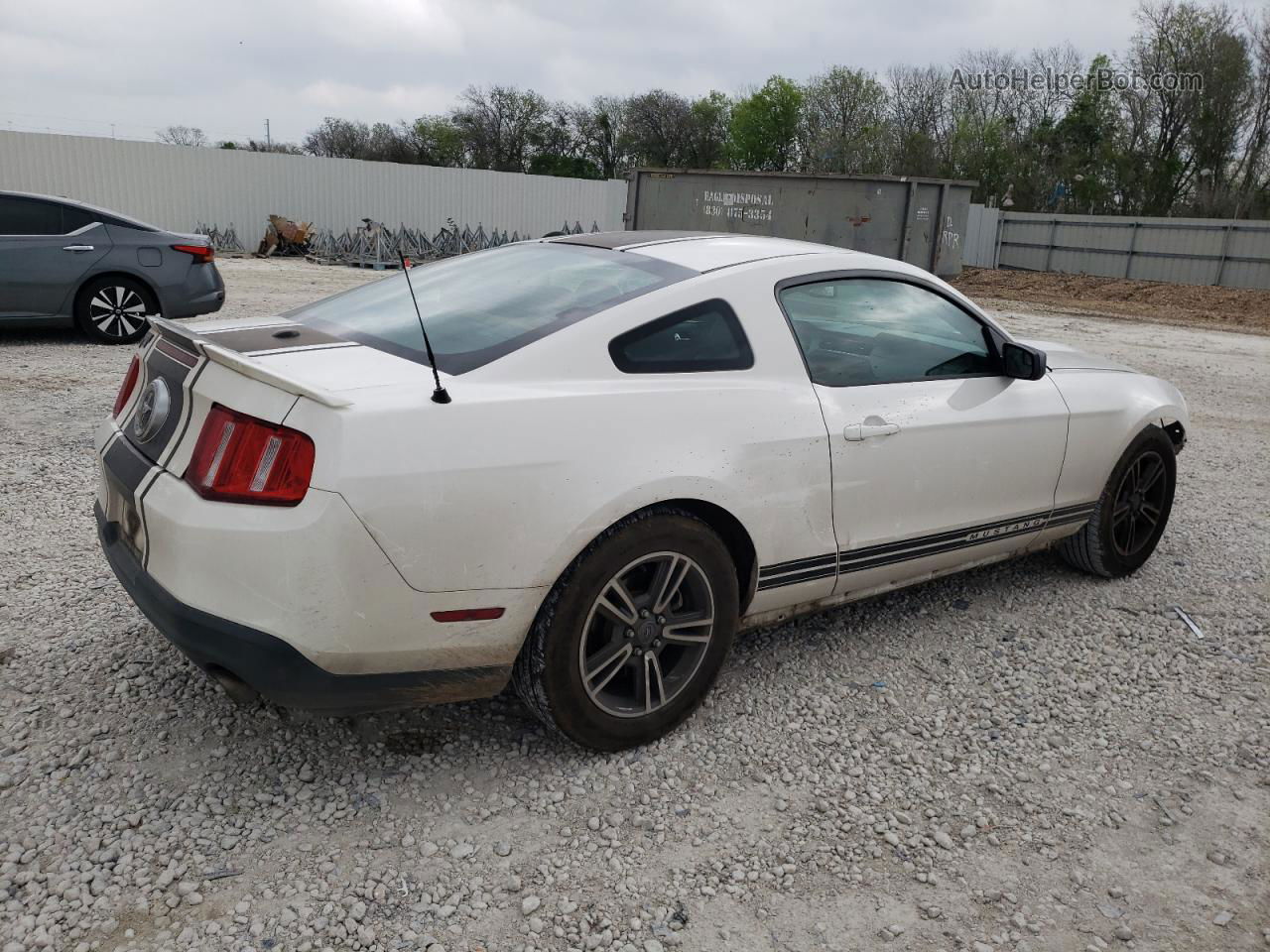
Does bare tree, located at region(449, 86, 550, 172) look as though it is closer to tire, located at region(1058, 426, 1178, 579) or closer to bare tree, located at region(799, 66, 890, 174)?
bare tree, located at region(799, 66, 890, 174)

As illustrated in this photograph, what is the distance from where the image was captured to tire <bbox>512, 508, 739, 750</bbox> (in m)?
2.74

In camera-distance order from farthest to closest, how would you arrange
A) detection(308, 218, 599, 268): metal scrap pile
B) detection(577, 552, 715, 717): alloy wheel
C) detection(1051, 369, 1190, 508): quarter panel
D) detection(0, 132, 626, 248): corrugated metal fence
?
detection(308, 218, 599, 268): metal scrap pile
detection(0, 132, 626, 248): corrugated metal fence
detection(1051, 369, 1190, 508): quarter panel
detection(577, 552, 715, 717): alloy wheel

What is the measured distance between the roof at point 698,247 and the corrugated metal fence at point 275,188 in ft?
81.9

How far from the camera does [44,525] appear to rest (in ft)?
15.2

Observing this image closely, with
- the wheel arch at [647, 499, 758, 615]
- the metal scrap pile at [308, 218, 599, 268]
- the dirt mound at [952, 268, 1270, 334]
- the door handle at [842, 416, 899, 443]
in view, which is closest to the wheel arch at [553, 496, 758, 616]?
the wheel arch at [647, 499, 758, 615]

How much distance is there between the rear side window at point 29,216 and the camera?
8.74 metres

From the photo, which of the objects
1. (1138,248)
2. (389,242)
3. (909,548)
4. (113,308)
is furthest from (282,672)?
(1138,248)

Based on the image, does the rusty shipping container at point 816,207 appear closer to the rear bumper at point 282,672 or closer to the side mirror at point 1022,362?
the side mirror at point 1022,362

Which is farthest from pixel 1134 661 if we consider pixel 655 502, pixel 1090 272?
pixel 1090 272

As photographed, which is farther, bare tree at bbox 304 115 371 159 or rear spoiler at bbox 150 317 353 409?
bare tree at bbox 304 115 371 159

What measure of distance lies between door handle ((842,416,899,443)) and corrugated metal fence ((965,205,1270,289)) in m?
25.9

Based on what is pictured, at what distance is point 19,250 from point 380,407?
8020 millimetres

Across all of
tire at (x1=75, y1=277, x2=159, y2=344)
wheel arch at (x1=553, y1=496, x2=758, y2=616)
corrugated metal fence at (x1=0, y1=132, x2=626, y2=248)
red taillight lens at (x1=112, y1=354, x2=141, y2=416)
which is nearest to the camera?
wheel arch at (x1=553, y1=496, x2=758, y2=616)

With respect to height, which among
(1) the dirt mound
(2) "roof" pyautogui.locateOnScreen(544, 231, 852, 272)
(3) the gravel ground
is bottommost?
(1) the dirt mound
